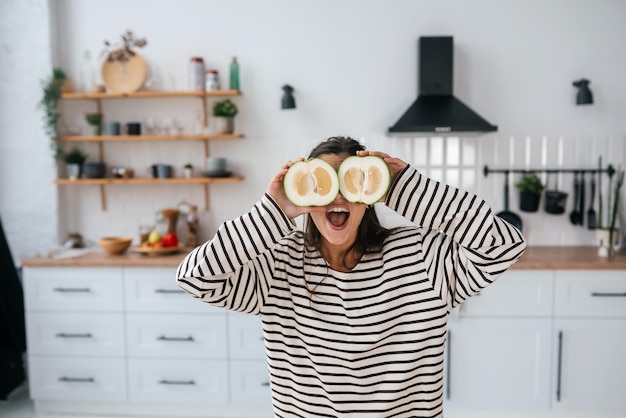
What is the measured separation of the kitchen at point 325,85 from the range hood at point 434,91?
0.46ft

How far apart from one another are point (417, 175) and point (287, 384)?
581mm

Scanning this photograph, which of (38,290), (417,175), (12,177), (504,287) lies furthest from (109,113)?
(417,175)

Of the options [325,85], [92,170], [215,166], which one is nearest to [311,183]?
[215,166]

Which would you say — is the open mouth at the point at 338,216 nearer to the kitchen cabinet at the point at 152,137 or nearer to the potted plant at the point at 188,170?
the kitchen cabinet at the point at 152,137

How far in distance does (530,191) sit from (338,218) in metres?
2.49

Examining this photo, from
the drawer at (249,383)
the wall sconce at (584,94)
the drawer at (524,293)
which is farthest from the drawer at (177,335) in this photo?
the wall sconce at (584,94)

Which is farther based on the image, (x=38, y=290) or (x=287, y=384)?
(x=38, y=290)

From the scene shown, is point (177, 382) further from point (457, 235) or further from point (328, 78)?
point (457, 235)

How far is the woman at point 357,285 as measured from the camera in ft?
4.15

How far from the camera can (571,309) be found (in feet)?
9.58

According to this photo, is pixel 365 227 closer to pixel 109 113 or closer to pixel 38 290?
pixel 38 290

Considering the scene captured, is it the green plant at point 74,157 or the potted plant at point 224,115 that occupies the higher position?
the potted plant at point 224,115

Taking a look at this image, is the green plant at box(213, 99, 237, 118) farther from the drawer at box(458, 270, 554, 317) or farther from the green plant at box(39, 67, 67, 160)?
the drawer at box(458, 270, 554, 317)

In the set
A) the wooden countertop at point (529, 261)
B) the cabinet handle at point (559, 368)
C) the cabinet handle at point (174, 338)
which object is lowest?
the cabinet handle at point (559, 368)
